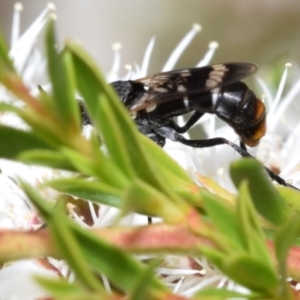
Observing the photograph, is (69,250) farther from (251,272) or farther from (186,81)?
(186,81)

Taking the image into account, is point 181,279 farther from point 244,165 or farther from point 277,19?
point 277,19

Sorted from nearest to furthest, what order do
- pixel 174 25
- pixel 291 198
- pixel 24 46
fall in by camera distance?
pixel 291 198, pixel 24 46, pixel 174 25

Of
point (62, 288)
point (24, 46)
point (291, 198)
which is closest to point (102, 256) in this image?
point (62, 288)

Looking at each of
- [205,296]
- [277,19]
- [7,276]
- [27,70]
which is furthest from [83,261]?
[277,19]

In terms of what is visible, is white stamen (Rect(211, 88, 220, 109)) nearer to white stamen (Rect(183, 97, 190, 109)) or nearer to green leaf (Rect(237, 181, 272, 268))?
white stamen (Rect(183, 97, 190, 109))

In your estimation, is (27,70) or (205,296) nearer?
(205,296)

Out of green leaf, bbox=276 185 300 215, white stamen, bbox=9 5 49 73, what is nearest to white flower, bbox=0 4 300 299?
white stamen, bbox=9 5 49 73

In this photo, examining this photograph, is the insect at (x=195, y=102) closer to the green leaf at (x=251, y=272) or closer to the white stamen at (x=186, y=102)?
the white stamen at (x=186, y=102)
